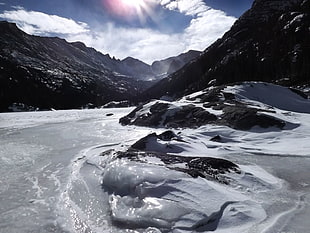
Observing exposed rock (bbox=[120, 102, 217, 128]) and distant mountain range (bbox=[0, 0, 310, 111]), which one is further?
distant mountain range (bbox=[0, 0, 310, 111])

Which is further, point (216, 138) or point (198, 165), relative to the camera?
point (216, 138)

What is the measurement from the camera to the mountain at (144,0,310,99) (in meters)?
105

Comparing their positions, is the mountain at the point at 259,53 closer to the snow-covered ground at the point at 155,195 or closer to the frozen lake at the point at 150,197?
the snow-covered ground at the point at 155,195

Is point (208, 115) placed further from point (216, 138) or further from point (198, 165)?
point (198, 165)

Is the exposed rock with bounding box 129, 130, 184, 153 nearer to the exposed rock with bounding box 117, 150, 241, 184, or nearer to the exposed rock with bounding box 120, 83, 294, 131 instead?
the exposed rock with bounding box 117, 150, 241, 184

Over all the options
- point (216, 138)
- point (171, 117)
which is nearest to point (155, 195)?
point (216, 138)

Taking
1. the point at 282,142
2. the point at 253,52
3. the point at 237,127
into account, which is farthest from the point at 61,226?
the point at 253,52

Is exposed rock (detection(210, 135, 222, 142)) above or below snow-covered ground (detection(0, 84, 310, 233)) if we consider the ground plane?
above

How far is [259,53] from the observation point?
128 m

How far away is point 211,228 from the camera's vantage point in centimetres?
841

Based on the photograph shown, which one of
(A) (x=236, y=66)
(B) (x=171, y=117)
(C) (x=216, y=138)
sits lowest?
(C) (x=216, y=138)

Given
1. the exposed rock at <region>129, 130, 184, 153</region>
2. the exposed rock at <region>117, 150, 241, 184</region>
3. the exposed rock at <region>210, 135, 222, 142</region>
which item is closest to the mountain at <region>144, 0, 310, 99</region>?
the exposed rock at <region>210, 135, 222, 142</region>

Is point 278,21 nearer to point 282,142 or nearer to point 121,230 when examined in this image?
point 282,142

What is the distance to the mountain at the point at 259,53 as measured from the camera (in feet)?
343
